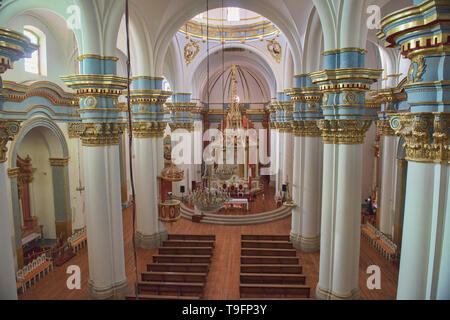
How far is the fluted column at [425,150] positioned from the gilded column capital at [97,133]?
647 centimetres

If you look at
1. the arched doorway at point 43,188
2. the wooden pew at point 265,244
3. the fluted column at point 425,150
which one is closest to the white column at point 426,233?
the fluted column at point 425,150

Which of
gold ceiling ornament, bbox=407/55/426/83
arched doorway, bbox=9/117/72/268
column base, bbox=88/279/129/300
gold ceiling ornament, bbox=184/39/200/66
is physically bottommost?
column base, bbox=88/279/129/300

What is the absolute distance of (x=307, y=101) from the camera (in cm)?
1147

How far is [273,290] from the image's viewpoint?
8.79m

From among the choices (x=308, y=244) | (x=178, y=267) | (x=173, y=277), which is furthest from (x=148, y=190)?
(x=308, y=244)

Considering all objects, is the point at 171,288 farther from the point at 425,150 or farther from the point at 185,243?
the point at 425,150

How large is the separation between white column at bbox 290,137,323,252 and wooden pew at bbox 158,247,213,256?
12.2 feet

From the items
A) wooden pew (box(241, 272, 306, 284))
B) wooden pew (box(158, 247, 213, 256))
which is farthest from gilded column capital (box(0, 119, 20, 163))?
wooden pew (box(158, 247, 213, 256))

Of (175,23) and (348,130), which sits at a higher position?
(175,23)

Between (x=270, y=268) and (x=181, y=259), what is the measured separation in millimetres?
3181

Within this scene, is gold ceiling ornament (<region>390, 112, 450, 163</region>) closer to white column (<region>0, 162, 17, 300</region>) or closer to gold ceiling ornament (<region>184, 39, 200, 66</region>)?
white column (<region>0, 162, 17, 300</region>)

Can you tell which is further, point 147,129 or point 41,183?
point 41,183

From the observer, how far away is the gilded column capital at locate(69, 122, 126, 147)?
25.7 feet

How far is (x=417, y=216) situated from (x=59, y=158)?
1319cm
